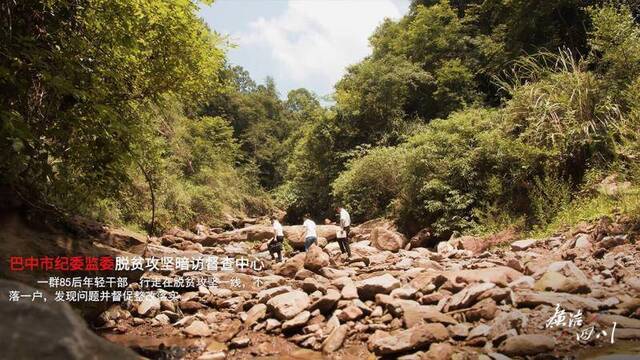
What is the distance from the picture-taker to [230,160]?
33.5m

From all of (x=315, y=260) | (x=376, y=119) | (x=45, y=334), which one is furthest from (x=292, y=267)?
(x=376, y=119)

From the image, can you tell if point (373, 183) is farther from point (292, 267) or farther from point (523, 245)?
point (523, 245)

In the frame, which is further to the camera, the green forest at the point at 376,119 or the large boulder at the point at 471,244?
the large boulder at the point at 471,244

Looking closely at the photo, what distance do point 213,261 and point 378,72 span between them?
552 inches

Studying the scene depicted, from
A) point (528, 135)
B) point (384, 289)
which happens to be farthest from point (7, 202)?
point (528, 135)

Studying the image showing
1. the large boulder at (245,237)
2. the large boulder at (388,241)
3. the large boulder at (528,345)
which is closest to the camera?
the large boulder at (528,345)

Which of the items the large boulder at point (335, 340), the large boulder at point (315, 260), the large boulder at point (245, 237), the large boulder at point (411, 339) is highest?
the large boulder at point (245, 237)

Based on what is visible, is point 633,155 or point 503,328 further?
point 633,155

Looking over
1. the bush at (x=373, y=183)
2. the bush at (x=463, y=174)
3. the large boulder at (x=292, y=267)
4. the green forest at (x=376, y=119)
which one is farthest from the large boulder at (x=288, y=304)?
the bush at (x=373, y=183)

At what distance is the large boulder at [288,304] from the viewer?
22.1ft

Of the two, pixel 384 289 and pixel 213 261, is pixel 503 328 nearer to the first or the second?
pixel 384 289

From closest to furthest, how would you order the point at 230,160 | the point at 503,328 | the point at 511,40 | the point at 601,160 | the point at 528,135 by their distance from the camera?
the point at 503,328 → the point at 601,160 → the point at 528,135 → the point at 511,40 → the point at 230,160

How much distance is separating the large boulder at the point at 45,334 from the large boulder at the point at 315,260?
23.6 ft

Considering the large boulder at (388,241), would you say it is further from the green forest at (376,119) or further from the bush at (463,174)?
the green forest at (376,119)
